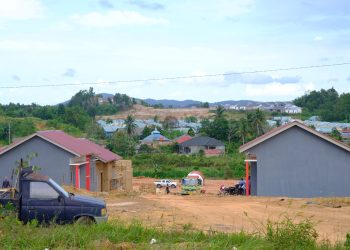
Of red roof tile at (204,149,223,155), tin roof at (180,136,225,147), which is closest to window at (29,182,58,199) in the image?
red roof tile at (204,149,223,155)

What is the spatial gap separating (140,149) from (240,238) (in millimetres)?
79883

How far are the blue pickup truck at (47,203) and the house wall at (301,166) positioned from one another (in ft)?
63.8

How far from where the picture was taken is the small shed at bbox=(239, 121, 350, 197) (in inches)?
1286

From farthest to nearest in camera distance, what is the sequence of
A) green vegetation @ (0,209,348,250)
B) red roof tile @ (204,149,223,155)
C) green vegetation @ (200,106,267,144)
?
green vegetation @ (200,106,267,144)
red roof tile @ (204,149,223,155)
green vegetation @ (0,209,348,250)

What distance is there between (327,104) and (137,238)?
142m

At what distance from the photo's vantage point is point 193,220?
20859 mm

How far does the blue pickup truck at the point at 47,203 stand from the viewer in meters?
14.5

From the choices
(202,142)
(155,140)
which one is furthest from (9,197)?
(155,140)

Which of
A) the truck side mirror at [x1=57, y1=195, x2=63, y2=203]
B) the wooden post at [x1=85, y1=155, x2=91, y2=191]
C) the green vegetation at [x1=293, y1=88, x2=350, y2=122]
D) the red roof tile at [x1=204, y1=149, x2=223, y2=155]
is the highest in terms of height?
the green vegetation at [x1=293, y1=88, x2=350, y2=122]

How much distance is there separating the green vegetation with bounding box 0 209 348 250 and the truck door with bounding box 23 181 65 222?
261 cm

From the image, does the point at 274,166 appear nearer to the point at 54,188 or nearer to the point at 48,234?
the point at 54,188

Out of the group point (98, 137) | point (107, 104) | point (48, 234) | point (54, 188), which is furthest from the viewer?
point (107, 104)

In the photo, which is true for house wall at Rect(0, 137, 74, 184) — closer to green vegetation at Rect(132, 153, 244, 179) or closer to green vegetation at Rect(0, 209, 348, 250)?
green vegetation at Rect(0, 209, 348, 250)

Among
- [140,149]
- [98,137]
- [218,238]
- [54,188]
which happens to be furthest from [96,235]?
[98,137]
